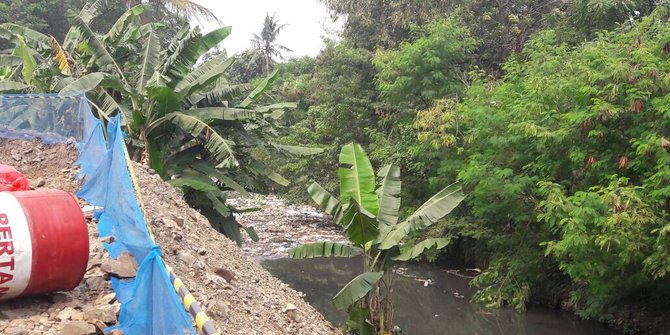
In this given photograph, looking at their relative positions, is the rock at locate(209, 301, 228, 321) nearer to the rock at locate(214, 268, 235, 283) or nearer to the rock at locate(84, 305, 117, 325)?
the rock at locate(214, 268, 235, 283)

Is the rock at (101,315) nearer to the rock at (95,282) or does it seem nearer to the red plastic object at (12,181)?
the rock at (95,282)

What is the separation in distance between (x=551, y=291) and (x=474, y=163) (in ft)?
12.5

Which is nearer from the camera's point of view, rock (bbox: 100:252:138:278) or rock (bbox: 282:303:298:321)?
rock (bbox: 100:252:138:278)

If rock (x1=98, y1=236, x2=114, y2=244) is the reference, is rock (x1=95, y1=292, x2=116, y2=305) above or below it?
below

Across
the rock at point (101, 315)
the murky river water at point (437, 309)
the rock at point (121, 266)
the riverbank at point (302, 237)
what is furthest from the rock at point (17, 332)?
the riverbank at point (302, 237)

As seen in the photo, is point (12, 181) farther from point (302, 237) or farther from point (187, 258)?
point (302, 237)

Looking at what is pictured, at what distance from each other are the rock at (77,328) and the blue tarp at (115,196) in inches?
9.9

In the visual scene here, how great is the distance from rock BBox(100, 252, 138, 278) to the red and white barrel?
574 millimetres

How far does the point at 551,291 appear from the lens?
50.8 ft

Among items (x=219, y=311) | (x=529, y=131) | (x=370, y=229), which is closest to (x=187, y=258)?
(x=219, y=311)

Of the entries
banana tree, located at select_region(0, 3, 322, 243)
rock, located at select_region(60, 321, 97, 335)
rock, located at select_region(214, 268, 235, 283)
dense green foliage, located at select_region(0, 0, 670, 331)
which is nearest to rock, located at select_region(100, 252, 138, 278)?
rock, located at select_region(60, 321, 97, 335)

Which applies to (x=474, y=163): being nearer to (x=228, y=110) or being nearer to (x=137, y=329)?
(x=228, y=110)

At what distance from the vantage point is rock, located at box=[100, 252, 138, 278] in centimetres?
537

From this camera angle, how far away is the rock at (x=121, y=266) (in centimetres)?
537
